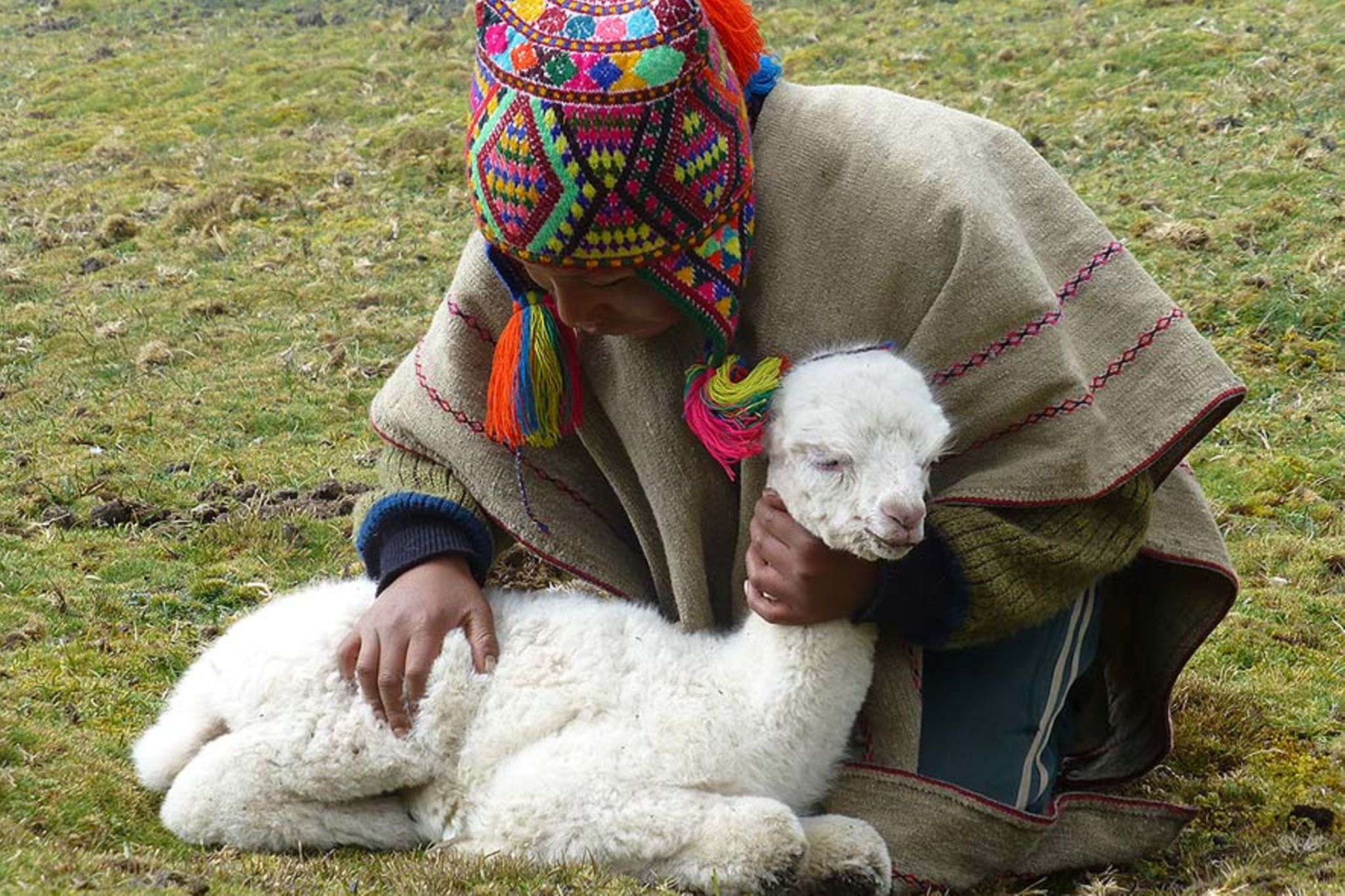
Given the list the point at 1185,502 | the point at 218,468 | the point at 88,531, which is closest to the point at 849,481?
the point at 1185,502

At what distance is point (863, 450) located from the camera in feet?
10.9

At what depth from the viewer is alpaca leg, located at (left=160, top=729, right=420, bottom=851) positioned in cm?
362

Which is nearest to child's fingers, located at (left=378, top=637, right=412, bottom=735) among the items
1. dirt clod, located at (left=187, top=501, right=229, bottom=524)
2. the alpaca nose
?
the alpaca nose

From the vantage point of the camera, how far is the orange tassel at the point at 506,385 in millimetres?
3732

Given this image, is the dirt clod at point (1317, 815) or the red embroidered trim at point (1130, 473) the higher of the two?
the red embroidered trim at point (1130, 473)

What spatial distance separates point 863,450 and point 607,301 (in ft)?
2.22

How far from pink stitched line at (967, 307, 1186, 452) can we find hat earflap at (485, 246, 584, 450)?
1020mm

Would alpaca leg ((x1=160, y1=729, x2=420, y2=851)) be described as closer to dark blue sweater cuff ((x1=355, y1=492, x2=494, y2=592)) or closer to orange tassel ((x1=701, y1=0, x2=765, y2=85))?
dark blue sweater cuff ((x1=355, y1=492, x2=494, y2=592))

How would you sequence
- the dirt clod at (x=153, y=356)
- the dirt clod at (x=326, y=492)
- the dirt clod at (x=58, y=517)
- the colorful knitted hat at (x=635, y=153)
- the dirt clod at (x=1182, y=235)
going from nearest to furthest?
1. the colorful knitted hat at (x=635, y=153)
2. the dirt clod at (x=58, y=517)
3. the dirt clod at (x=326, y=492)
4. the dirt clod at (x=153, y=356)
5. the dirt clod at (x=1182, y=235)

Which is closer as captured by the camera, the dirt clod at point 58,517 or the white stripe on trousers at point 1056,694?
the white stripe on trousers at point 1056,694

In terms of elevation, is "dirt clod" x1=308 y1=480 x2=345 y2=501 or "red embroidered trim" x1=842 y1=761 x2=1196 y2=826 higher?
"red embroidered trim" x1=842 y1=761 x2=1196 y2=826

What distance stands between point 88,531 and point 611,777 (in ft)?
11.2

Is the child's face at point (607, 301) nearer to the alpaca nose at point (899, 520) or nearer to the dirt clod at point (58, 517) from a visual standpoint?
the alpaca nose at point (899, 520)

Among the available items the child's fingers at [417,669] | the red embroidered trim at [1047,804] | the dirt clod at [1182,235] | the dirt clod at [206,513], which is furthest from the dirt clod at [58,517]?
the dirt clod at [1182,235]
